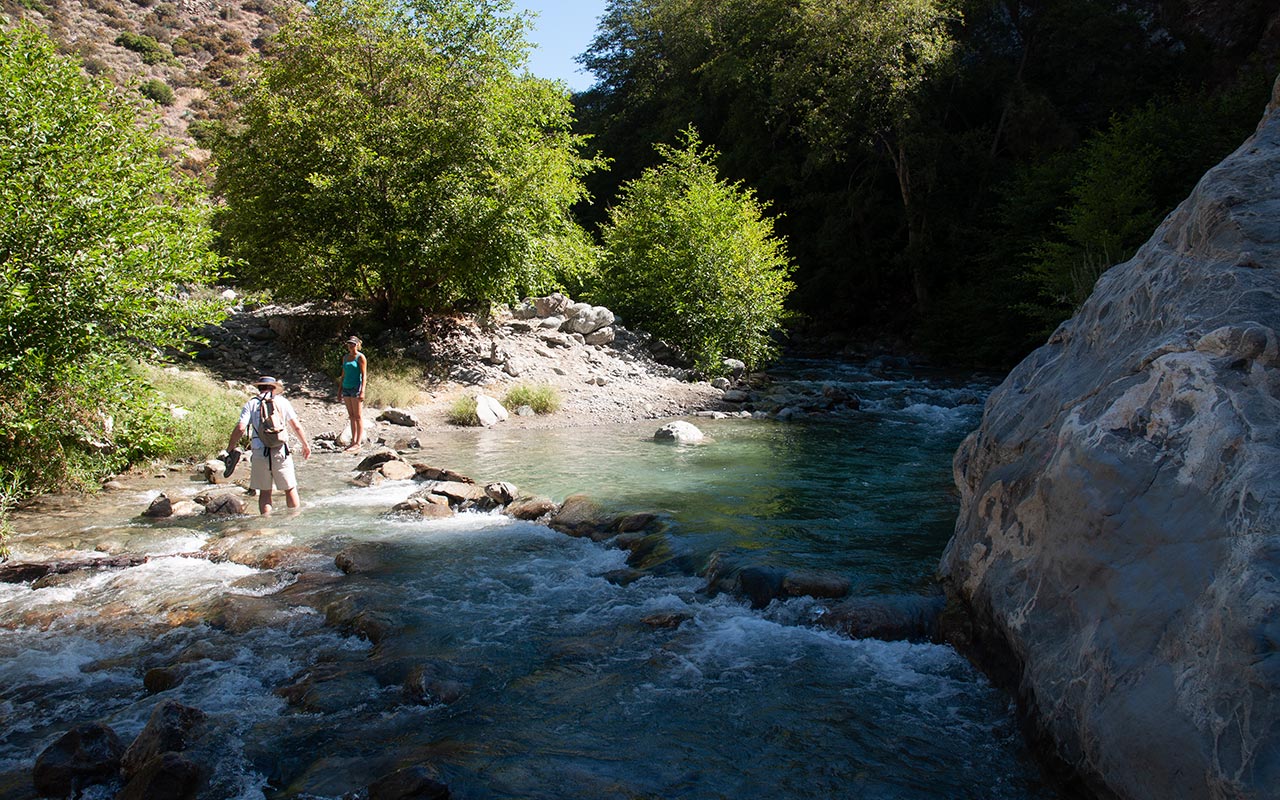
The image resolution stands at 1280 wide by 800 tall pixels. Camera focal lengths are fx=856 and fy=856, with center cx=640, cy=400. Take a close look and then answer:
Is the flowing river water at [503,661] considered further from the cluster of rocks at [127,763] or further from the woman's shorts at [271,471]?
the woman's shorts at [271,471]

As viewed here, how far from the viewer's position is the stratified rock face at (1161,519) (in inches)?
126

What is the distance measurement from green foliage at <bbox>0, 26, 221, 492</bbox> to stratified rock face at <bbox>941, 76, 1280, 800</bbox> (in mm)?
9073

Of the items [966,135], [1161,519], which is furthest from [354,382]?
[966,135]


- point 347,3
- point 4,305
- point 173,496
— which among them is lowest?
point 173,496

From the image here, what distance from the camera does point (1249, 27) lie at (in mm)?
28719

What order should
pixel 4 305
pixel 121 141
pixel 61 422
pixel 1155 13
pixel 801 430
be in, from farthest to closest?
pixel 1155 13
pixel 801 430
pixel 121 141
pixel 61 422
pixel 4 305

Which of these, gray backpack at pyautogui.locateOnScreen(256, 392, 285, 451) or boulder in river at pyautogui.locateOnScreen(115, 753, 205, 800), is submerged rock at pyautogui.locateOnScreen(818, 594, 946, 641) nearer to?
boulder in river at pyautogui.locateOnScreen(115, 753, 205, 800)

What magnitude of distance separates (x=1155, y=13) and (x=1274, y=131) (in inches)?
1255

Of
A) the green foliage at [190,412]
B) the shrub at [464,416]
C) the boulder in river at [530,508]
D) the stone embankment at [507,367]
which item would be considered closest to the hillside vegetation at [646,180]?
the green foliage at [190,412]

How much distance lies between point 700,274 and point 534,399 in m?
7.48

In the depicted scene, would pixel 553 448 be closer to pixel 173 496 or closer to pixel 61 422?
pixel 173 496

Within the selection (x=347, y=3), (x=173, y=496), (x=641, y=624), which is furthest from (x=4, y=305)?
(x=347, y=3)

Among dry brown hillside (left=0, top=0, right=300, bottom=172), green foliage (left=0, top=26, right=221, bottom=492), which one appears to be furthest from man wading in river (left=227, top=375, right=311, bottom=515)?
dry brown hillside (left=0, top=0, right=300, bottom=172)

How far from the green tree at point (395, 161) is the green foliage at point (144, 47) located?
48.4 m
